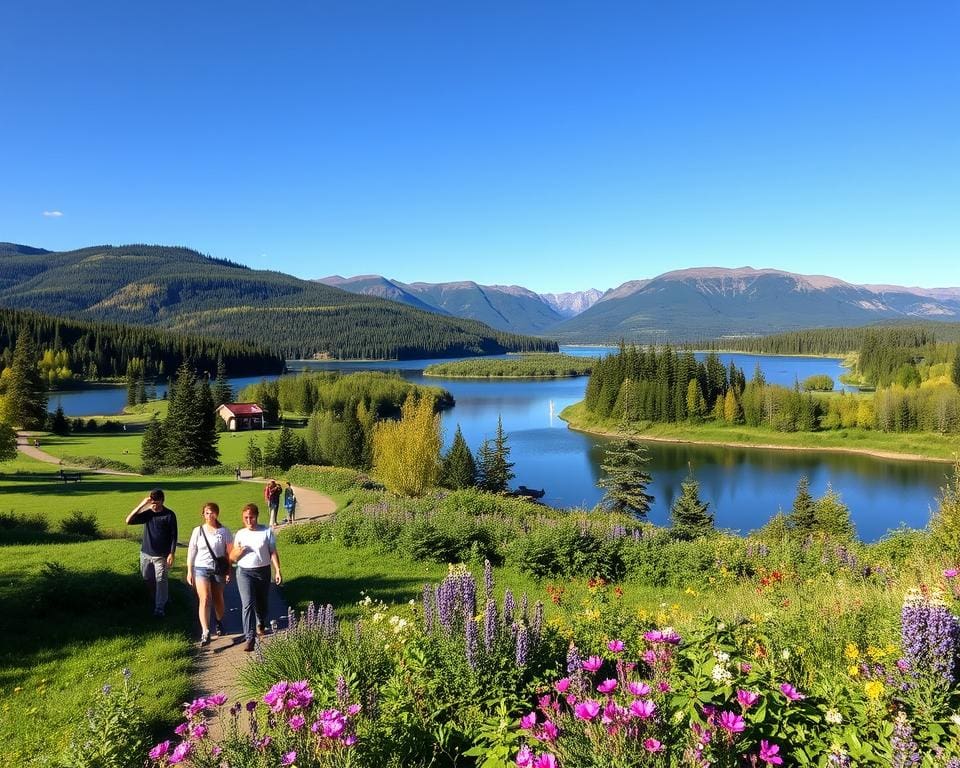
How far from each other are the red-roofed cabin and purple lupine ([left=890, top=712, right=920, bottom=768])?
7589cm

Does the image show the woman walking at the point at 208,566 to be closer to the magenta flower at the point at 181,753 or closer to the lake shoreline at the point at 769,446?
the magenta flower at the point at 181,753

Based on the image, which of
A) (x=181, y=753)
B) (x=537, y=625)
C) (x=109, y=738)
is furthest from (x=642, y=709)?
(x=109, y=738)

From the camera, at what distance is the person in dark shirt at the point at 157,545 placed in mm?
8172

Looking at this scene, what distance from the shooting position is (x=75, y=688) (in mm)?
5695

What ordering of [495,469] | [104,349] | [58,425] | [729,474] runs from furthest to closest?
[104,349], [58,425], [729,474], [495,469]

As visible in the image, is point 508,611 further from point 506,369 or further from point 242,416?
point 506,369

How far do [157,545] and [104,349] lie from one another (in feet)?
526

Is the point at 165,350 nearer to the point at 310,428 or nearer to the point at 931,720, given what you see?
the point at 310,428

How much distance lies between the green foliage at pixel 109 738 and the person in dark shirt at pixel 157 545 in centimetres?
441

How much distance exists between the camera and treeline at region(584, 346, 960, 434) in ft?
238

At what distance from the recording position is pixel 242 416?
72.4m

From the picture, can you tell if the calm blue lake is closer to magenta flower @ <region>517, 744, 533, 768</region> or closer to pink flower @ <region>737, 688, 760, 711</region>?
pink flower @ <region>737, 688, 760, 711</region>

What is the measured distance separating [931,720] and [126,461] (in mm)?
50216

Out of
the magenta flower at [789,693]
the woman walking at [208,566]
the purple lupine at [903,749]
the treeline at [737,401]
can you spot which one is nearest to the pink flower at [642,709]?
the magenta flower at [789,693]
